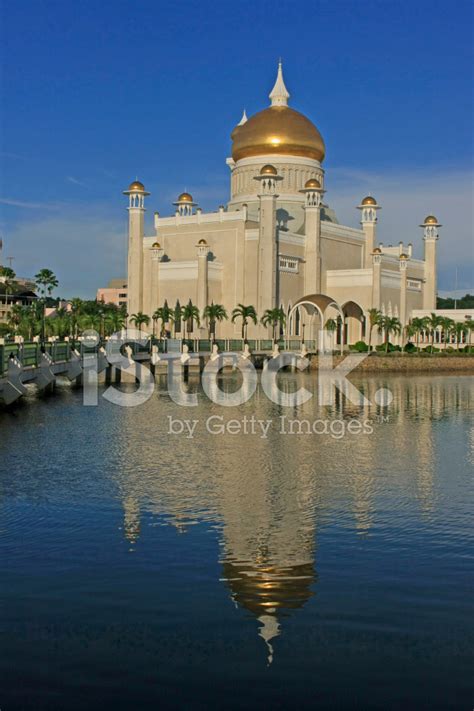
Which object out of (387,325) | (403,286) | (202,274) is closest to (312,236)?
(387,325)

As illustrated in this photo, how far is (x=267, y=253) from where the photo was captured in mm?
47250

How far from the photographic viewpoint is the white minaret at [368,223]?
5644 centimetres

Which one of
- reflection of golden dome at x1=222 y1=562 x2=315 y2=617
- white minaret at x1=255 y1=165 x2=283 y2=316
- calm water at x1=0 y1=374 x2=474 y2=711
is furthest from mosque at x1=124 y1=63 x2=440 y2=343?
reflection of golden dome at x1=222 y1=562 x2=315 y2=617

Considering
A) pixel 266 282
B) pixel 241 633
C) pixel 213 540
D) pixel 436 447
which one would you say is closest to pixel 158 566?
pixel 213 540

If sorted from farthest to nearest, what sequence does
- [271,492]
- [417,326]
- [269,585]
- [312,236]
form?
[417,326] → [312,236] → [271,492] → [269,585]

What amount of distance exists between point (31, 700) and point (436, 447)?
1241 cm

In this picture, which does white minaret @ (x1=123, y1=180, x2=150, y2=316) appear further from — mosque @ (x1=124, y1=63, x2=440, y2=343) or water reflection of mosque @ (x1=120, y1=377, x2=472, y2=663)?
water reflection of mosque @ (x1=120, y1=377, x2=472, y2=663)

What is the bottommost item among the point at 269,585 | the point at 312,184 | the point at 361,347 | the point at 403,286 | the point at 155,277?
the point at 269,585

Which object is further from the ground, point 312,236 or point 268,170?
point 268,170

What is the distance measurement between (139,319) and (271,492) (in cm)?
3724

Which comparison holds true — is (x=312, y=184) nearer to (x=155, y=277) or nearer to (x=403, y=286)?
(x=403, y=286)

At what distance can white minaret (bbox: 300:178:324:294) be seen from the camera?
50.4 metres

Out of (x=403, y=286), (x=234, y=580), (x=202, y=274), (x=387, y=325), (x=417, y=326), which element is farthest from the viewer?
(x=403, y=286)

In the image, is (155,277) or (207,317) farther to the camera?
(155,277)
